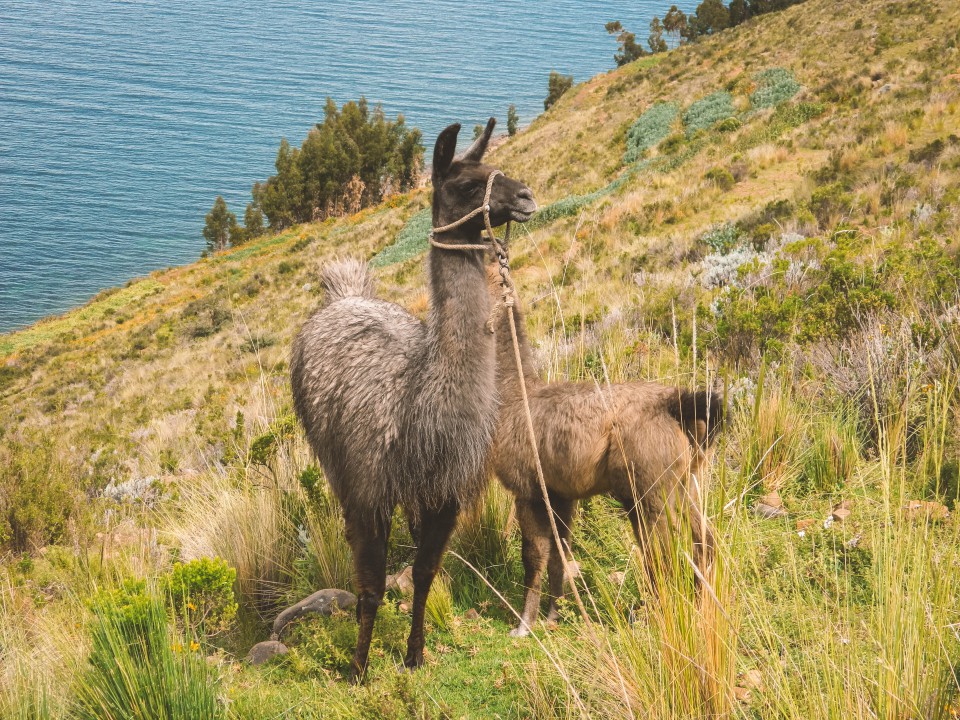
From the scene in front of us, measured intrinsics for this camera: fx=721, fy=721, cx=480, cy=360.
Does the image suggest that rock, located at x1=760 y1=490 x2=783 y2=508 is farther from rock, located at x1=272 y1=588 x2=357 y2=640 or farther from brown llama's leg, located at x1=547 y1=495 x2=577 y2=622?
rock, located at x1=272 y1=588 x2=357 y2=640

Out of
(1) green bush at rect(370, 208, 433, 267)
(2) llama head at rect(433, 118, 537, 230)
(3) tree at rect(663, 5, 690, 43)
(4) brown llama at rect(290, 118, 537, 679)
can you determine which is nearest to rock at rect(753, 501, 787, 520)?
(4) brown llama at rect(290, 118, 537, 679)

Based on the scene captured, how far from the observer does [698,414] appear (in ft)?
11.7

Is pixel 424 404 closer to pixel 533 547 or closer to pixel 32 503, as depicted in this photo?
pixel 533 547

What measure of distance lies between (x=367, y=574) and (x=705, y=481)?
6.11 ft

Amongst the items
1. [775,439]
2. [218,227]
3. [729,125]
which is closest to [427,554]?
[775,439]

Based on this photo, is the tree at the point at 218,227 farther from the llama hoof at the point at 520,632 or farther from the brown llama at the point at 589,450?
the llama hoof at the point at 520,632

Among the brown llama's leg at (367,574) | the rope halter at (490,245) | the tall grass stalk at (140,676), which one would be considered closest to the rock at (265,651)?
the brown llama's leg at (367,574)

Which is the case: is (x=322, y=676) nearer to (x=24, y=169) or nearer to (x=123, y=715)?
(x=123, y=715)

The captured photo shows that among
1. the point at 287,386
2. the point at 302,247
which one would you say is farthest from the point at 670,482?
the point at 302,247

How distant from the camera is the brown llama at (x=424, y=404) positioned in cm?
350

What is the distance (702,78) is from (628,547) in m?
41.6

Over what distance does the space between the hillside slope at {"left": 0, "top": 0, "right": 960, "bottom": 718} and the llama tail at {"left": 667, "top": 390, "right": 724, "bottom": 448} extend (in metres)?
0.22

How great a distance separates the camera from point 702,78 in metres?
40.5

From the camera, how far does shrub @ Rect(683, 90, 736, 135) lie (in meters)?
31.6
